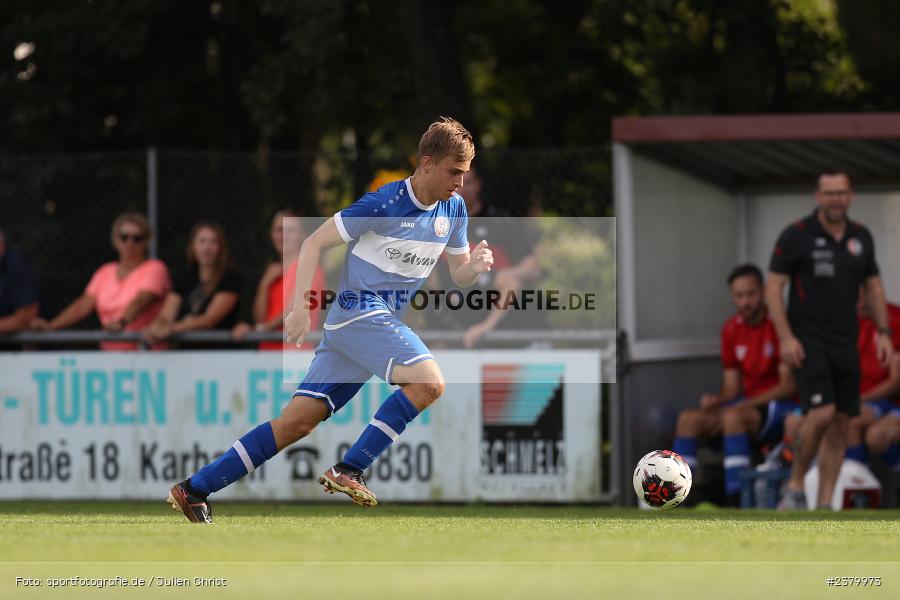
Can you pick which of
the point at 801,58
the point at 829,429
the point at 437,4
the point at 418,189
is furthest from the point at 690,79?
the point at 418,189

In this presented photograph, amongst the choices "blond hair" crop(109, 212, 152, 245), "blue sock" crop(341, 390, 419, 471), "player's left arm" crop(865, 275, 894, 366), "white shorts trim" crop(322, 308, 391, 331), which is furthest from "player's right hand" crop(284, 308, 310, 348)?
"player's left arm" crop(865, 275, 894, 366)

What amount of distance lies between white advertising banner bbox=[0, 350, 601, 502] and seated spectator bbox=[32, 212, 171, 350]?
0.33m

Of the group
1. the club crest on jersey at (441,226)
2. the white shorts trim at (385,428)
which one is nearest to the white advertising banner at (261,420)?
the club crest on jersey at (441,226)

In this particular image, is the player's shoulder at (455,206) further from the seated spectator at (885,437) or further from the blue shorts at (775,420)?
the seated spectator at (885,437)

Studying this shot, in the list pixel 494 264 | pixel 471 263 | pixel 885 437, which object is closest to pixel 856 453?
pixel 885 437

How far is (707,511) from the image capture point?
10.5m

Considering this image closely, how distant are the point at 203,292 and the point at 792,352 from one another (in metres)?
4.61

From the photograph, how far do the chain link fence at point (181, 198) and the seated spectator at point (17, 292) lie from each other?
127 cm

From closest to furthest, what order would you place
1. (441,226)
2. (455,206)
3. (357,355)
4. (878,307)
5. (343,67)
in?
(357,355) < (441,226) < (455,206) < (878,307) < (343,67)

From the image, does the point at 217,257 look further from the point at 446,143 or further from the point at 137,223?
the point at 446,143

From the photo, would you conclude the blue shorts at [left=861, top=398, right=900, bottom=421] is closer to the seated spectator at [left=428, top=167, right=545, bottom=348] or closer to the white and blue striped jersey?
the seated spectator at [left=428, top=167, right=545, bottom=348]

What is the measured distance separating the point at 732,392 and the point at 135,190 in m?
5.76

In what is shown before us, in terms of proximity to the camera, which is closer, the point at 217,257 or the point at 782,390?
the point at 782,390

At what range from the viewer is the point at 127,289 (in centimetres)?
1242
